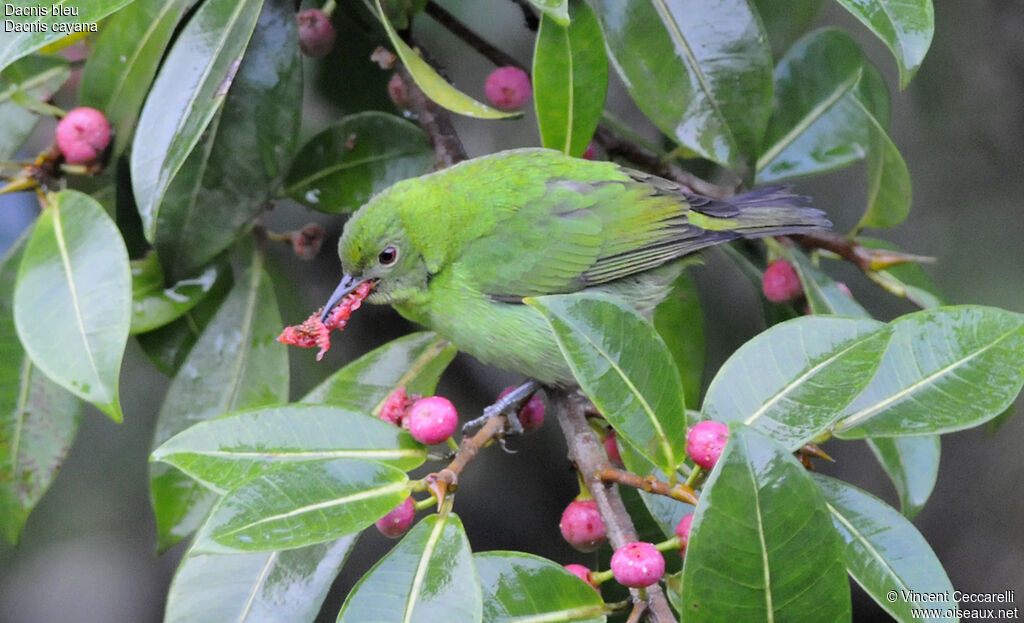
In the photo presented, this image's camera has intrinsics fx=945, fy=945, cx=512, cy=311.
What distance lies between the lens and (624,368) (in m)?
1.55

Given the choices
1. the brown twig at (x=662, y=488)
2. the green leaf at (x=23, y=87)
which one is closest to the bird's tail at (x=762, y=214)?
the brown twig at (x=662, y=488)

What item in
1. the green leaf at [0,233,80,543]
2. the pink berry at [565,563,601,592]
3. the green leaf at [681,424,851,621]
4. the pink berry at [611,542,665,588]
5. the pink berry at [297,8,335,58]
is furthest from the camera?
the pink berry at [297,8,335,58]

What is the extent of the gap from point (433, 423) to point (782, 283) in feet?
3.87

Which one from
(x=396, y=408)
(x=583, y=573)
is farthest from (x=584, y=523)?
(x=396, y=408)

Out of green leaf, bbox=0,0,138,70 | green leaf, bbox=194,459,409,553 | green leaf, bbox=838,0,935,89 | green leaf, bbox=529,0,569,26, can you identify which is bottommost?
green leaf, bbox=194,459,409,553

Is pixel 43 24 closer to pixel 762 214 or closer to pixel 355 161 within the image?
pixel 355 161

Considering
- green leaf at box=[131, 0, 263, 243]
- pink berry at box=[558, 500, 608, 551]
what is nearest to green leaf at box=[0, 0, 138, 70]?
green leaf at box=[131, 0, 263, 243]

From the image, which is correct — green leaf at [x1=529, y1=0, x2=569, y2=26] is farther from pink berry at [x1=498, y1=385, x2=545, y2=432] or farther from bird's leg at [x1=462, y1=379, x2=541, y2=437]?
pink berry at [x1=498, y1=385, x2=545, y2=432]

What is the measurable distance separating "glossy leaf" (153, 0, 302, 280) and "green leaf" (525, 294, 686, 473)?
108 centimetres

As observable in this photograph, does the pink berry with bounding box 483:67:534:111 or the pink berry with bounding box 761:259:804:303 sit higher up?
the pink berry with bounding box 483:67:534:111

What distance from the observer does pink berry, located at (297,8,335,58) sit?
2475mm

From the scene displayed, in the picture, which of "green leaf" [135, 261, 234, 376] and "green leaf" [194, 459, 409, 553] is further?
"green leaf" [135, 261, 234, 376]

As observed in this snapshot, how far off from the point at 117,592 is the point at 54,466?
180 cm

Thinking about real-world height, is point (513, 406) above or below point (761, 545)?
below
